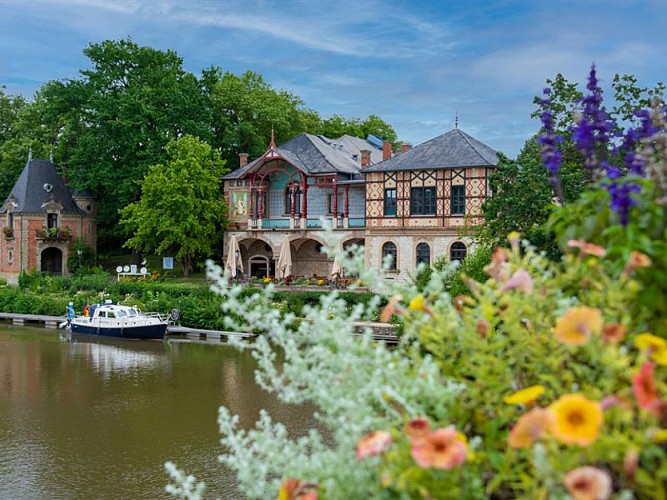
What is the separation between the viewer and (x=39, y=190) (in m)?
43.5

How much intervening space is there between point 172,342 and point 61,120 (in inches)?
827

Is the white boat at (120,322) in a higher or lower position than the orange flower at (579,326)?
lower

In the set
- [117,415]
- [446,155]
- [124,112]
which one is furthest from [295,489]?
[124,112]

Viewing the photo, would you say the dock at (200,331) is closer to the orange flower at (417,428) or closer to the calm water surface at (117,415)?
the calm water surface at (117,415)

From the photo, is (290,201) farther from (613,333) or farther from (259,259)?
(613,333)

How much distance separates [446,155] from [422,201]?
7.46 ft

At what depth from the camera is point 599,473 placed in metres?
2.79

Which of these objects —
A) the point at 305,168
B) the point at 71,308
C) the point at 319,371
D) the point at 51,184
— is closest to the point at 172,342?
the point at 71,308

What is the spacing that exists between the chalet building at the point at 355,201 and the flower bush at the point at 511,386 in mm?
26355

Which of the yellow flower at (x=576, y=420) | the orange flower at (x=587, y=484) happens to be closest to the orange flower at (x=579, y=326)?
the yellow flower at (x=576, y=420)

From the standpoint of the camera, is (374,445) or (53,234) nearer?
(374,445)

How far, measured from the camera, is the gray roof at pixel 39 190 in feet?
141

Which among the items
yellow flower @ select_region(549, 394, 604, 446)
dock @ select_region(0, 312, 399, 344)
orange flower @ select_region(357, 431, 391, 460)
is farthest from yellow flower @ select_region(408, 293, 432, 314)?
dock @ select_region(0, 312, 399, 344)

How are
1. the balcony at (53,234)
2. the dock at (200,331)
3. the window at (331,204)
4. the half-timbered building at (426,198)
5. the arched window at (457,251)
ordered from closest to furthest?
the dock at (200,331) → the half-timbered building at (426,198) → the arched window at (457,251) → the window at (331,204) → the balcony at (53,234)
